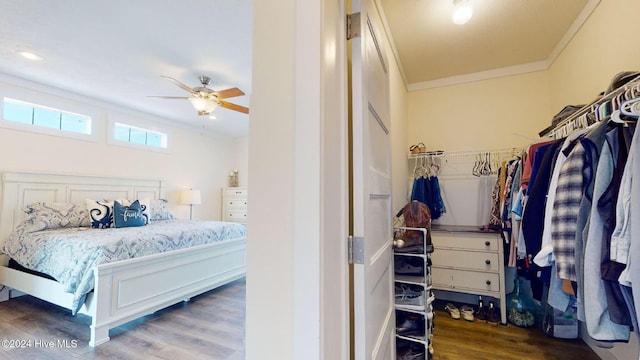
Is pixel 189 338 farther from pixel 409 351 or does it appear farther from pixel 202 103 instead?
pixel 202 103

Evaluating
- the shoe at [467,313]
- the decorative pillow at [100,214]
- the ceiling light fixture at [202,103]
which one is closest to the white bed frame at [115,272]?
the decorative pillow at [100,214]

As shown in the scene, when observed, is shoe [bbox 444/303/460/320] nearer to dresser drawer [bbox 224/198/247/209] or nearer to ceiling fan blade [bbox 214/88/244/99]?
ceiling fan blade [bbox 214/88/244/99]

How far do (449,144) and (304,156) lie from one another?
2.86 metres

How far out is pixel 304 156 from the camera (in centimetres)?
73

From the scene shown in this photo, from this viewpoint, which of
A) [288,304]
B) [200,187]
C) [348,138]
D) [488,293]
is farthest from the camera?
[200,187]

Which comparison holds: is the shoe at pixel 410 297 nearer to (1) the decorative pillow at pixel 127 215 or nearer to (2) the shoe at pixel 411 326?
(2) the shoe at pixel 411 326

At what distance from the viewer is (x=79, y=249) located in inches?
91.7

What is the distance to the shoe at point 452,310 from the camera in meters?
2.59

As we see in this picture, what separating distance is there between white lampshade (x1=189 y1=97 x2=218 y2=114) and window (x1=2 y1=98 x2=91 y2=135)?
1.98 metres

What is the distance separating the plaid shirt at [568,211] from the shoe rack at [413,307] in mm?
620

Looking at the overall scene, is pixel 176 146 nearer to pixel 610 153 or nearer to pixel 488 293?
pixel 488 293

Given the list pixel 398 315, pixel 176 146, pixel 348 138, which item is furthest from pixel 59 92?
pixel 398 315

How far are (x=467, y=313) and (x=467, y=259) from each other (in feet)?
1.63

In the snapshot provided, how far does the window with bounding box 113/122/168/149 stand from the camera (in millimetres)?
4230
